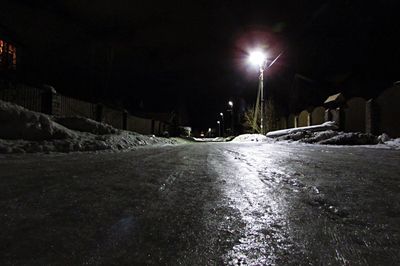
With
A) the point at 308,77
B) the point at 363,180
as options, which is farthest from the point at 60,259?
the point at 308,77

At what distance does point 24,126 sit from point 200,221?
22.0 feet

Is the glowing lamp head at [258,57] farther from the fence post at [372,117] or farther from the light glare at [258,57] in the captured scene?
the fence post at [372,117]

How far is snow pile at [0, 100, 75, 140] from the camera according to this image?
6176 millimetres

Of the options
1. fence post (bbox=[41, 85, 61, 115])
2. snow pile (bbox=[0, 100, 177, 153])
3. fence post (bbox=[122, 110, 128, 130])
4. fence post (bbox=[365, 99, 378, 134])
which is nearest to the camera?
snow pile (bbox=[0, 100, 177, 153])

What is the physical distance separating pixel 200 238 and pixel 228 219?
308 mm

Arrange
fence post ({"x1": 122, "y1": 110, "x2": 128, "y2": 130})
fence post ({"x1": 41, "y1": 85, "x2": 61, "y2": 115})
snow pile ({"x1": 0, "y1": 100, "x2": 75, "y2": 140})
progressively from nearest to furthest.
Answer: snow pile ({"x1": 0, "y1": 100, "x2": 75, "y2": 140}) < fence post ({"x1": 41, "y1": 85, "x2": 61, "y2": 115}) < fence post ({"x1": 122, "y1": 110, "x2": 128, "y2": 130})

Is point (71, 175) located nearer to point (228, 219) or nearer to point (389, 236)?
point (228, 219)

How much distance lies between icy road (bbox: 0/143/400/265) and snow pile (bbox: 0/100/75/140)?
4451 mm

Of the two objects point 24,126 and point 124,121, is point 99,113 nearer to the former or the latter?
point 124,121

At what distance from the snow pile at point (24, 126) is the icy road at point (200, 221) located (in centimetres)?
445

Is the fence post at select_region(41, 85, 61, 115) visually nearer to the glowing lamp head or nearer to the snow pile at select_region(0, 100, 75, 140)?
the snow pile at select_region(0, 100, 75, 140)

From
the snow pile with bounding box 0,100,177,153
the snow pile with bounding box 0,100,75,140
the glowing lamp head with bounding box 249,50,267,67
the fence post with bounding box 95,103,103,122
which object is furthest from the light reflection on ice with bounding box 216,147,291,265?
the glowing lamp head with bounding box 249,50,267,67

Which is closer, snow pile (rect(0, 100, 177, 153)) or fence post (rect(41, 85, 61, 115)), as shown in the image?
snow pile (rect(0, 100, 177, 153))

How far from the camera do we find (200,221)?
154cm
